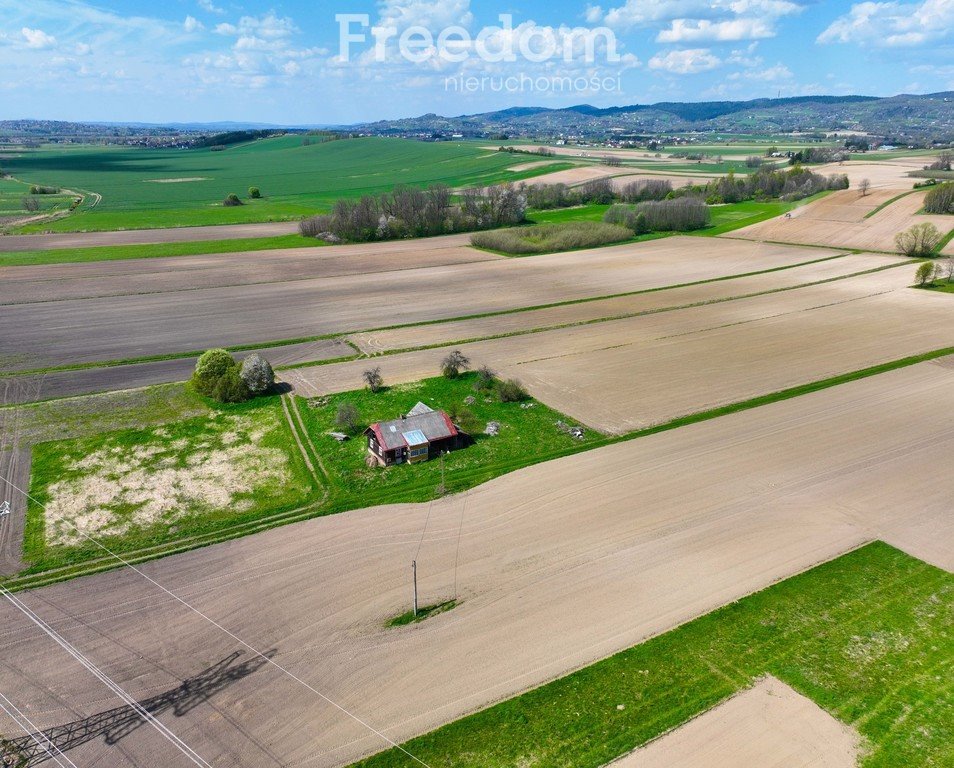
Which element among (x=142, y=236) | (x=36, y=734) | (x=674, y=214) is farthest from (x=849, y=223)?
(x=142, y=236)

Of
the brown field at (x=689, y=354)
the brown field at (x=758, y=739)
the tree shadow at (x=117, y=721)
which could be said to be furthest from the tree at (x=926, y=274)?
the tree shadow at (x=117, y=721)

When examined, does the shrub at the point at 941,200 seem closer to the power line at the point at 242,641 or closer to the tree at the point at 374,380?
the tree at the point at 374,380

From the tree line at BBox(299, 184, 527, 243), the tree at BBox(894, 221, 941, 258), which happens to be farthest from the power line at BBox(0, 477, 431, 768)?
the tree at BBox(894, 221, 941, 258)

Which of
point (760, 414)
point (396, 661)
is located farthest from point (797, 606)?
point (760, 414)

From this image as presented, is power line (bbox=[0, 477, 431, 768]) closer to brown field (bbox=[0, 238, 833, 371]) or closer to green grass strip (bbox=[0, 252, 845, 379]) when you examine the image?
green grass strip (bbox=[0, 252, 845, 379])

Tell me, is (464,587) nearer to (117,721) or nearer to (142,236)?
(117,721)
